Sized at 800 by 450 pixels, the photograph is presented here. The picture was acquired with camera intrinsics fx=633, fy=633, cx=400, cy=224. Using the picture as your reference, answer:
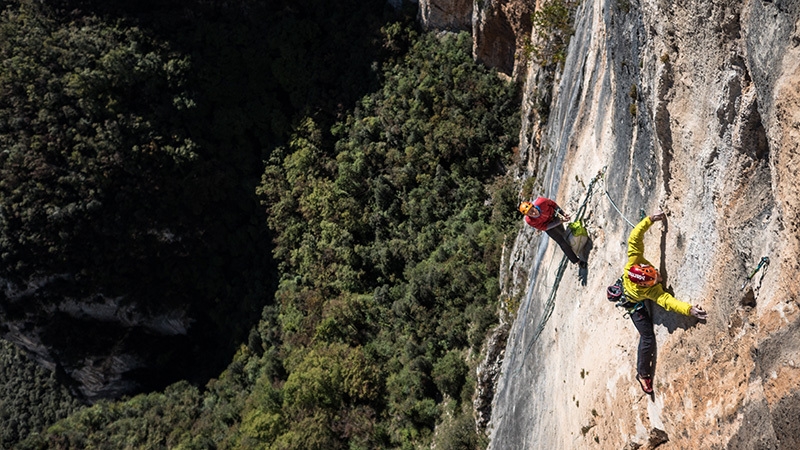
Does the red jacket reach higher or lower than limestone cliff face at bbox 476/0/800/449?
higher

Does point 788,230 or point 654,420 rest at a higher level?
point 788,230

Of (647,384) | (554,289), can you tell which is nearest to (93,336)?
(554,289)

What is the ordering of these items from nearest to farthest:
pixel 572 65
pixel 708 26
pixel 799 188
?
pixel 799 188 → pixel 708 26 → pixel 572 65

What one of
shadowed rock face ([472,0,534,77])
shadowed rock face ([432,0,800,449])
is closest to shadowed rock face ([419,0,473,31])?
shadowed rock face ([472,0,534,77])

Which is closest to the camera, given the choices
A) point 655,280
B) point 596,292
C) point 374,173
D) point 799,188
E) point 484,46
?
point 799,188

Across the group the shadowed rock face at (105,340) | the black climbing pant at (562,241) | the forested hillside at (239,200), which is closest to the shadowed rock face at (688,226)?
the black climbing pant at (562,241)

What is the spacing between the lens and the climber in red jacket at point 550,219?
1140cm

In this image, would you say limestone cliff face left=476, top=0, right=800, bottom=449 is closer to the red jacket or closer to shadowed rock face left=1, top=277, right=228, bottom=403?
the red jacket

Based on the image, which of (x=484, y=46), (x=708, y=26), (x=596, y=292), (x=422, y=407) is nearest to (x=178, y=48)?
(x=484, y=46)

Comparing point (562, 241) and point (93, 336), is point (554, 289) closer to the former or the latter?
point (562, 241)

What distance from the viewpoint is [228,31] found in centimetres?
3192

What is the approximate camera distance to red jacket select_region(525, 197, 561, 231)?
11.6 metres

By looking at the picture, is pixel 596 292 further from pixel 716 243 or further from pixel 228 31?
pixel 228 31

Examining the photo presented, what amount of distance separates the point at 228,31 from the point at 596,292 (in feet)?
88.2
